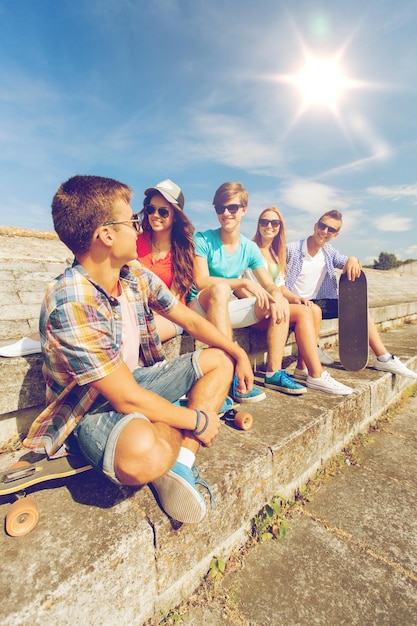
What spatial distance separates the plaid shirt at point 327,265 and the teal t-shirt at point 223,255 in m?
0.78

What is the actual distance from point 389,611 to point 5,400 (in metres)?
2.19

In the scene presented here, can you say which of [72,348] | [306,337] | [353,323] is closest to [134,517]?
[72,348]

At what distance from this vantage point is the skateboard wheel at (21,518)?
1252 millimetres

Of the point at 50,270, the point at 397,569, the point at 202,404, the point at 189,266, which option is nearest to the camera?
the point at 397,569

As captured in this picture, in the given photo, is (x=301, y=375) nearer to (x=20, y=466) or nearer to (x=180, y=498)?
(x=180, y=498)

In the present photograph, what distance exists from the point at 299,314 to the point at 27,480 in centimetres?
244

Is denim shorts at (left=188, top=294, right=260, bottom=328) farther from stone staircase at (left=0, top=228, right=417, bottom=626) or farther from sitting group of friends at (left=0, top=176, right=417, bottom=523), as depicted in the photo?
stone staircase at (left=0, top=228, right=417, bottom=626)

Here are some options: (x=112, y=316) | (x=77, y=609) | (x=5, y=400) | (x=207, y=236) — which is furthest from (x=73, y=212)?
(x=207, y=236)

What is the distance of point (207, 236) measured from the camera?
3.43 m

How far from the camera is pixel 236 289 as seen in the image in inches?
128

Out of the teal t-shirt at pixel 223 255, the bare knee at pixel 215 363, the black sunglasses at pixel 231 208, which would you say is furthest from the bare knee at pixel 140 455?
the black sunglasses at pixel 231 208

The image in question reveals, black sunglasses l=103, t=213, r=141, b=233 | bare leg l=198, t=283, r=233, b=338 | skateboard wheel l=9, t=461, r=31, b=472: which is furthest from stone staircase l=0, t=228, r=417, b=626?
black sunglasses l=103, t=213, r=141, b=233

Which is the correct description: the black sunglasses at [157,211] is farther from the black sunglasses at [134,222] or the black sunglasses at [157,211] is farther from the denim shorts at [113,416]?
the denim shorts at [113,416]

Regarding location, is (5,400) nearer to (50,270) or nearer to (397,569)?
(397,569)
